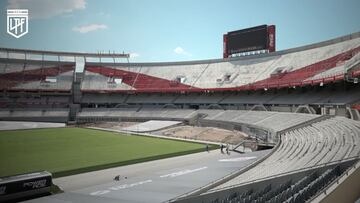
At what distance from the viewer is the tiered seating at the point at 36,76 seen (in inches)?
2189

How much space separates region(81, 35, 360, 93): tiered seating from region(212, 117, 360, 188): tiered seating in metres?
9.59

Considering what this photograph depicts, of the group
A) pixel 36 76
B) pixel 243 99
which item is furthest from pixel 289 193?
pixel 36 76

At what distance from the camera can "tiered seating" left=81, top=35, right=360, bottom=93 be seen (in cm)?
3690

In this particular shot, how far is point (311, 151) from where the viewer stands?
57.0 ft

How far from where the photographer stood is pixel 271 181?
11148 mm

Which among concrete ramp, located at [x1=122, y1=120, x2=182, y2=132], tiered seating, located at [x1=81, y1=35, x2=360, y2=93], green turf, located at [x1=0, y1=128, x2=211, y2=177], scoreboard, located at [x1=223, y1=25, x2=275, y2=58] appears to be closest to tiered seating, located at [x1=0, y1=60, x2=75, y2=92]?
tiered seating, located at [x1=81, y1=35, x2=360, y2=93]

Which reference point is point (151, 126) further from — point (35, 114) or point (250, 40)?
point (35, 114)

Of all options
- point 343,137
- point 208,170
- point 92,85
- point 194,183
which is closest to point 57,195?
point 194,183

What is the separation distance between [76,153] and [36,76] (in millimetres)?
39365

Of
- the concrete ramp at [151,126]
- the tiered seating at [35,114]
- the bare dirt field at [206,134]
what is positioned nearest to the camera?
the bare dirt field at [206,134]

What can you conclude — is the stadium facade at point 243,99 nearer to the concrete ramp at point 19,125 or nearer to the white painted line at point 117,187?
the white painted line at point 117,187

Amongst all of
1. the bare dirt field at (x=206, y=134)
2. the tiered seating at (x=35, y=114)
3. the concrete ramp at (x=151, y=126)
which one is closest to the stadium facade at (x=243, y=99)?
the tiered seating at (x=35, y=114)

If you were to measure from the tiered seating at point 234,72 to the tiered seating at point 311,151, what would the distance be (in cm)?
959

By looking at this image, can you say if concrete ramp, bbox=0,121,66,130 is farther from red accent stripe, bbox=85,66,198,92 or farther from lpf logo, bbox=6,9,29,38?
lpf logo, bbox=6,9,29,38
